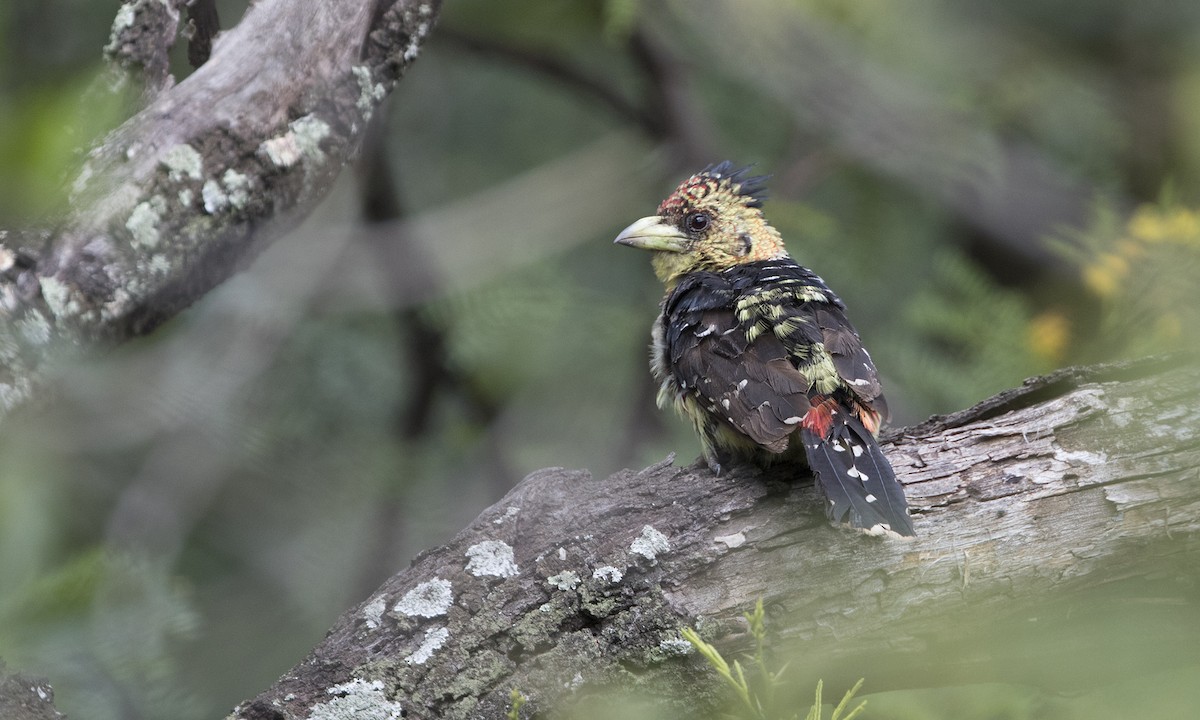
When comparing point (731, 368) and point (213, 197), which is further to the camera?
point (731, 368)

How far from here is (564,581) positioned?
8.70 feet

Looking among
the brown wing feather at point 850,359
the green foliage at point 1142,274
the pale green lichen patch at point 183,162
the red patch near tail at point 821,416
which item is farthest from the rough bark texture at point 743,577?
the pale green lichen patch at point 183,162

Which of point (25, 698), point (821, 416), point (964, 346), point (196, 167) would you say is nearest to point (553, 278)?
point (964, 346)

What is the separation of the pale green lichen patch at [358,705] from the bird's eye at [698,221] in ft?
7.70

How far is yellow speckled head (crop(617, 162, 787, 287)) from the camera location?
168 inches

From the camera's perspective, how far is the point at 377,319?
5781mm

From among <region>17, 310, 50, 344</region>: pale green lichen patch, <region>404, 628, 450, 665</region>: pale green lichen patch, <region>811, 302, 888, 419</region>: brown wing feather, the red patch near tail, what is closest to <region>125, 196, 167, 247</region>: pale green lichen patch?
<region>17, 310, 50, 344</region>: pale green lichen patch

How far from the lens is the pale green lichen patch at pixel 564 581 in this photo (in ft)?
8.68

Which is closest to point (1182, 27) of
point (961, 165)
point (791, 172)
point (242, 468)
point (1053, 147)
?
point (1053, 147)

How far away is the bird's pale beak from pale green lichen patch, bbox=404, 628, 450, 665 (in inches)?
78.8

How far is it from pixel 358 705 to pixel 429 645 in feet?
0.67

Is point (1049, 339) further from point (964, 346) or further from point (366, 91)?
point (366, 91)

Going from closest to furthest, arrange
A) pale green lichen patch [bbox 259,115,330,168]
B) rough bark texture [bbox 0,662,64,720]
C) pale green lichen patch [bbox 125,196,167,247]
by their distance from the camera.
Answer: rough bark texture [bbox 0,662,64,720]
pale green lichen patch [bbox 125,196,167,247]
pale green lichen patch [bbox 259,115,330,168]

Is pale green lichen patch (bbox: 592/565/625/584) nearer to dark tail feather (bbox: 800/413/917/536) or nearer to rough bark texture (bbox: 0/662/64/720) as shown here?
dark tail feather (bbox: 800/413/917/536)
